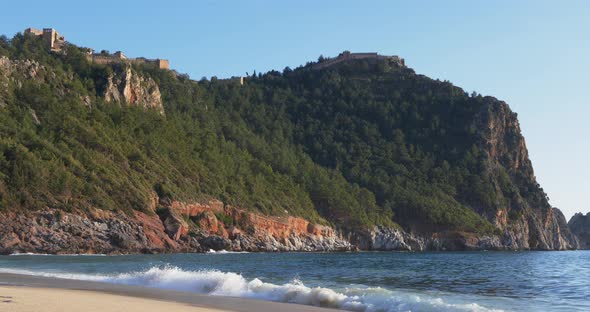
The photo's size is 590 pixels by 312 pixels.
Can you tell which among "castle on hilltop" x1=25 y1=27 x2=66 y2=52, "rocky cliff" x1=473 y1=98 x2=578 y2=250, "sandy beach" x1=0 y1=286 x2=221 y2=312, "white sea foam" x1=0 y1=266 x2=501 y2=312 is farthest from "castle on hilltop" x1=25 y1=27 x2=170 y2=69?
"sandy beach" x1=0 y1=286 x2=221 y2=312

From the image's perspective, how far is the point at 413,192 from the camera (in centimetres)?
15788

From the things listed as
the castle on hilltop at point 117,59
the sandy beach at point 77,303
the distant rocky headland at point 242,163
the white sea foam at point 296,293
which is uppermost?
the castle on hilltop at point 117,59

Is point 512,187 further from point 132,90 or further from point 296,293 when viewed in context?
point 296,293

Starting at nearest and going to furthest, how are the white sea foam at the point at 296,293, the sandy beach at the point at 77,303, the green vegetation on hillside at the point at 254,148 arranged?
the sandy beach at the point at 77,303 < the white sea foam at the point at 296,293 < the green vegetation on hillside at the point at 254,148

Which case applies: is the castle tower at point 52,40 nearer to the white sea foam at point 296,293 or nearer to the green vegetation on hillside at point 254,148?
the green vegetation on hillside at point 254,148

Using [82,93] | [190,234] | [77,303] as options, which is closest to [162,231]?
[190,234]

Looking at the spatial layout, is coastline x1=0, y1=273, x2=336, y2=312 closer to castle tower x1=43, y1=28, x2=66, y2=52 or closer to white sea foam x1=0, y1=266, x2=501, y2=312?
white sea foam x1=0, y1=266, x2=501, y2=312

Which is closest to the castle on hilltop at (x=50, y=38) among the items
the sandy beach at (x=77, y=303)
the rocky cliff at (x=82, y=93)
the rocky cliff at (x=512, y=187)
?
the rocky cliff at (x=82, y=93)

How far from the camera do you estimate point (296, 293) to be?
2611 centimetres

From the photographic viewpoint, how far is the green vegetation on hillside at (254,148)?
279 feet

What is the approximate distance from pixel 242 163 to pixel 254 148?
18043 millimetres

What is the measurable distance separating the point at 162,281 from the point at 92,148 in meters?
65.7

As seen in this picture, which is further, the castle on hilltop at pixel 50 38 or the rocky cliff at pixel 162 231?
the castle on hilltop at pixel 50 38

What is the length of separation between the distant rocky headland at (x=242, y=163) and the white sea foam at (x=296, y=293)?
129ft
